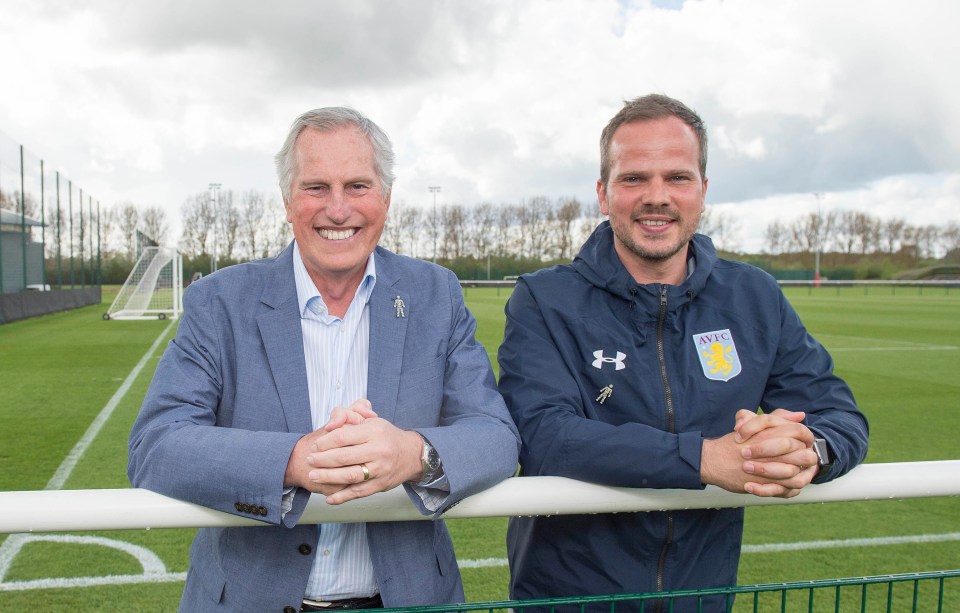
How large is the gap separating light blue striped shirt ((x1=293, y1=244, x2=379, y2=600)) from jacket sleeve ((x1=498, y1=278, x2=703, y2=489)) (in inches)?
15.2

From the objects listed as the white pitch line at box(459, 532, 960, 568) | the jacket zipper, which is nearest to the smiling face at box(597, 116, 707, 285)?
the jacket zipper

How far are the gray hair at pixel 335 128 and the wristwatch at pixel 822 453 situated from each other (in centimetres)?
119

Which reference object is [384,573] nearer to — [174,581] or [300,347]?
[300,347]

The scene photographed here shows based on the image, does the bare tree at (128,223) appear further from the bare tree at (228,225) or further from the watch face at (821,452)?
the watch face at (821,452)

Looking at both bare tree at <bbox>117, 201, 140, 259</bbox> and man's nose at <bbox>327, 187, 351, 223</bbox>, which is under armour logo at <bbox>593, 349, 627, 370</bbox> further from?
bare tree at <bbox>117, 201, 140, 259</bbox>

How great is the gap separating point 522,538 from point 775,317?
0.91 m

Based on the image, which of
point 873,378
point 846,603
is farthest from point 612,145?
point 873,378

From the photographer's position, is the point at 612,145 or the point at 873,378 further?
the point at 873,378

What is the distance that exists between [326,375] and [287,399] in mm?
126

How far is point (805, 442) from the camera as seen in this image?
160 cm

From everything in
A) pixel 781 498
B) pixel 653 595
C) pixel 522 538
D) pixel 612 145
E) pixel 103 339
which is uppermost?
pixel 612 145

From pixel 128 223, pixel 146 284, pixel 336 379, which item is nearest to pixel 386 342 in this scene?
pixel 336 379

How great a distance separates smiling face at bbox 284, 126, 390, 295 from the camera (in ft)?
6.35

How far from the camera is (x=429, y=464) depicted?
1.54m
